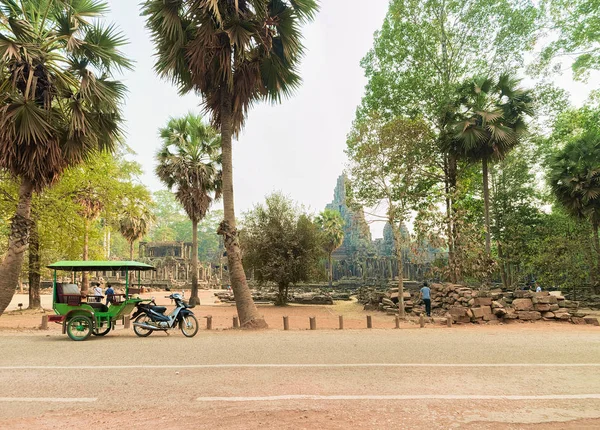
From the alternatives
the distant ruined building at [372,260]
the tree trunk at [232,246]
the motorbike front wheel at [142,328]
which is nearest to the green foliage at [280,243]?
the distant ruined building at [372,260]

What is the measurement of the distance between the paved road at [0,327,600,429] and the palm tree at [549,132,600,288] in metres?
13.9

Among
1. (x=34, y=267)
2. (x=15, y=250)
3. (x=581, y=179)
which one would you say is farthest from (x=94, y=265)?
(x=581, y=179)

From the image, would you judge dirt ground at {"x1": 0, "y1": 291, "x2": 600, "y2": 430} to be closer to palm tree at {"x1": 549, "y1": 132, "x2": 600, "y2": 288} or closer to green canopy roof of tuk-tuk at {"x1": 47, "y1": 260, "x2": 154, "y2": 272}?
green canopy roof of tuk-tuk at {"x1": 47, "y1": 260, "x2": 154, "y2": 272}

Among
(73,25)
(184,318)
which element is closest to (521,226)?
(184,318)

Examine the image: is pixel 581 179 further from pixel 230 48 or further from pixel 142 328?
pixel 142 328

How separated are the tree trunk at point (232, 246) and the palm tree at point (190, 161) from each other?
1090 centimetres

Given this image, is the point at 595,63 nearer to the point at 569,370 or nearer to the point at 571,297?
the point at 571,297

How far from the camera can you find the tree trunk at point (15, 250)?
10977mm

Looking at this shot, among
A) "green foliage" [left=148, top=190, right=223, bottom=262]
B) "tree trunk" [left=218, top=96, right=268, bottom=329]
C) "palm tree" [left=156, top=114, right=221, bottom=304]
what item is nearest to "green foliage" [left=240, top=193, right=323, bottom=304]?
"palm tree" [left=156, top=114, right=221, bottom=304]

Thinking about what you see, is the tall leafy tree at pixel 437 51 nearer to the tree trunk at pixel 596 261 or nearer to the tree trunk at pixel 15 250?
the tree trunk at pixel 596 261

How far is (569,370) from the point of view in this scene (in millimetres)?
6000

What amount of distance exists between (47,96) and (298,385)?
10806 millimetres

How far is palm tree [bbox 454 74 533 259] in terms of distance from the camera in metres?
18.5

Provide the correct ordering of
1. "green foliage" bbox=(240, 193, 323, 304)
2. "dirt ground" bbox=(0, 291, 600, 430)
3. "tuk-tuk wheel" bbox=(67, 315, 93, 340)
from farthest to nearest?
"green foliage" bbox=(240, 193, 323, 304) → "tuk-tuk wheel" bbox=(67, 315, 93, 340) → "dirt ground" bbox=(0, 291, 600, 430)
